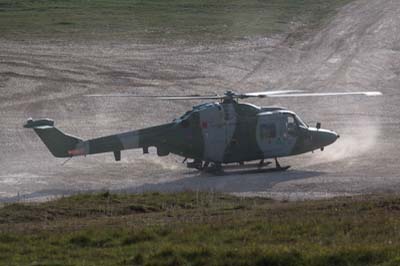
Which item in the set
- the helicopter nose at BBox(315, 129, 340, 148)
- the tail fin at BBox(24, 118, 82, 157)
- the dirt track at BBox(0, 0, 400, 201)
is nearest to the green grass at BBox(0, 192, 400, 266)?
the dirt track at BBox(0, 0, 400, 201)

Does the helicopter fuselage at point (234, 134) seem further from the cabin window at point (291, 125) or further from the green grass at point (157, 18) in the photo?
the green grass at point (157, 18)

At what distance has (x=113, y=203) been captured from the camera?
25953 millimetres

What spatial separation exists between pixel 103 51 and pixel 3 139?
77.9 ft

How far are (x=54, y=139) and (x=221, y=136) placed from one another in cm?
457

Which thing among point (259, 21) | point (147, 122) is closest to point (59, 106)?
point (147, 122)

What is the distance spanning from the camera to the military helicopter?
107 feet

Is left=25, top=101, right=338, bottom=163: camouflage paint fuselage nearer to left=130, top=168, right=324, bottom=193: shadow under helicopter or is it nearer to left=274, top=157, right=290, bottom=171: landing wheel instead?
left=274, top=157, right=290, bottom=171: landing wheel

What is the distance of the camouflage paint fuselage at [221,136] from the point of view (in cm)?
3266

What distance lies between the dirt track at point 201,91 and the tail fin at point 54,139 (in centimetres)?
87

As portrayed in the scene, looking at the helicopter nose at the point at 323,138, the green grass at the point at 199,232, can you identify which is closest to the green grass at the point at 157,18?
the helicopter nose at the point at 323,138

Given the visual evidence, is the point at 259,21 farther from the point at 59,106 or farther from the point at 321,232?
the point at 321,232

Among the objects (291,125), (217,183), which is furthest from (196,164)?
(291,125)

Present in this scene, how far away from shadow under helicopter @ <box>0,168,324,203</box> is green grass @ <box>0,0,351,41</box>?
111ft

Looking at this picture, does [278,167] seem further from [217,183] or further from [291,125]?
[217,183]
